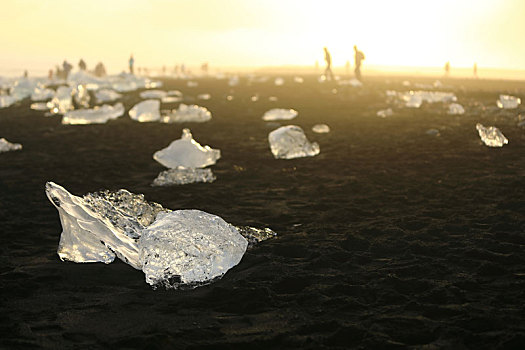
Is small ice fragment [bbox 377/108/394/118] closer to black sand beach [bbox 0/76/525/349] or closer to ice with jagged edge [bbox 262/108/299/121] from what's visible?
ice with jagged edge [bbox 262/108/299/121]

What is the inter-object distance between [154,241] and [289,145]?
4.79 metres

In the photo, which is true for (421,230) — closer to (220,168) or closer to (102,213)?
(102,213)

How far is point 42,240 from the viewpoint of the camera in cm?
437

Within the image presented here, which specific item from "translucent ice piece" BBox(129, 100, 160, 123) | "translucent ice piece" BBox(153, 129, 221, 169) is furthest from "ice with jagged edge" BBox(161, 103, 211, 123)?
"translucent ice piece" BBox(153, 129, 221, 169)

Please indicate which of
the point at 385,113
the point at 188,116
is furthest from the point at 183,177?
the point at 385,113

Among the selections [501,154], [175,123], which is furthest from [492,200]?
[175,123]

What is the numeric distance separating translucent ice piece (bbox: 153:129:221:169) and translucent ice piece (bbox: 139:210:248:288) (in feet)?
12.4

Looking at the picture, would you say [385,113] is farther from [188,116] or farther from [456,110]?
[188,116]

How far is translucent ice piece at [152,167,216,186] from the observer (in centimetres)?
641

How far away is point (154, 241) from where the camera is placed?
134 inches

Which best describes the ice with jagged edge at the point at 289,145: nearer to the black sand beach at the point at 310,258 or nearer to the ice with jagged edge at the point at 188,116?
the black sand beach at the point at 310,258

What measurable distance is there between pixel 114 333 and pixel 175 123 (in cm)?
1007

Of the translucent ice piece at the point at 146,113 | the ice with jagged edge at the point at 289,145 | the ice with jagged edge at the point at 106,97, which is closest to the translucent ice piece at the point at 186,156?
the ice with jagged edge at the point at 289,145

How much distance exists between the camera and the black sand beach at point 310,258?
271 cm
